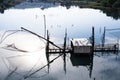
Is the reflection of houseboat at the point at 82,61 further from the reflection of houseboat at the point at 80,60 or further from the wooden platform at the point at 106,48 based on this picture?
the wooden platform at the point at 106,48

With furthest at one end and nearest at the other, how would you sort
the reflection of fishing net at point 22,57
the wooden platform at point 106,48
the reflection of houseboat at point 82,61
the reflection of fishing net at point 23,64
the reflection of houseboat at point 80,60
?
the wooden platform at point 106,48
the reflection of houseboat at point 80,60
the reflection of houseboat at point 82,61
the reflection of fishing net at point 22,57
the reflection of fishing net at point 23,64

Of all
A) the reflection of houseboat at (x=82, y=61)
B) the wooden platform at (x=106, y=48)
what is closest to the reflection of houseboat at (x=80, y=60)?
the reflection of houseboat at (x=82, y=61)

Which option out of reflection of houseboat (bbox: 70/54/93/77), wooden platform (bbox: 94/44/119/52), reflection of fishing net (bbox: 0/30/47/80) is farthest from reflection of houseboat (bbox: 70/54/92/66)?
reflection of fishing net (bbox: 0/30/47/80)

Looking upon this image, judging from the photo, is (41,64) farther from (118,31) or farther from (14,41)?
(118,31)

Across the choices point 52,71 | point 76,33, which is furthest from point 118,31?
point 52,71

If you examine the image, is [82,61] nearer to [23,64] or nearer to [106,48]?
[106,48]

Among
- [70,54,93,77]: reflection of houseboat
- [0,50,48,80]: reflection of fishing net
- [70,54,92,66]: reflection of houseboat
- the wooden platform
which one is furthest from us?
the wooden platform

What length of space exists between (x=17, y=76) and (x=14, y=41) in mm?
15329

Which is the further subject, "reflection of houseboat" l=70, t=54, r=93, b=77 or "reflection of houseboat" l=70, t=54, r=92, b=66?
"reflection of houseboat" l=70, t=54, r=92, b=66

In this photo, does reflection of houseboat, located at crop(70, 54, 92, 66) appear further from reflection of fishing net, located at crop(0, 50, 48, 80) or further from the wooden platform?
reflection of fishing net, located at crop(0, 50, 48, 80)

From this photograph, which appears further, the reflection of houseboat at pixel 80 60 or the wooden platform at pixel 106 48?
the wooden platform at pixel 106 48

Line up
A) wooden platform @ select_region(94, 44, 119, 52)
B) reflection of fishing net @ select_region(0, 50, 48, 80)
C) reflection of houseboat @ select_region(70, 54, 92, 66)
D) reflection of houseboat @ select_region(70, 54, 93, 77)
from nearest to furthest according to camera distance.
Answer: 1. reflection of fishing net @ select_region(0, 50, 48, 80)
2. reflection of houseboat @ select_region(70, 54, 93, 77)
3. reflection of houseboat @ select_region(70, 54, 92, 66)
4. wooden platform @ select_region(94, 44, 119, 52)

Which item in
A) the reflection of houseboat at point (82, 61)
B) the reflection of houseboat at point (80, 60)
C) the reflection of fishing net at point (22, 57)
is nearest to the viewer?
the reflection of fishing net at point (22, 57)

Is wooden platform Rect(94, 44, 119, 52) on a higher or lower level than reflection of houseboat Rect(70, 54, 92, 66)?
higher
